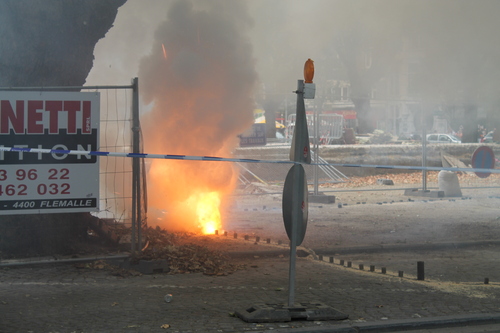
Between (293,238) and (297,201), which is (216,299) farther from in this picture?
(297,201)

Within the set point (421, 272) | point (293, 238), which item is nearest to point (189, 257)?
point (293, 238)

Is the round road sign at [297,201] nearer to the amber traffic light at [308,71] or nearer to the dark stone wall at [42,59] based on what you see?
the amber traffic light at [308,71]

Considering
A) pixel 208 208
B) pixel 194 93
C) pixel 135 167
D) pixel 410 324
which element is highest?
pixel 194 93

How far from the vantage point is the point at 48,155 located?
6.38 meters

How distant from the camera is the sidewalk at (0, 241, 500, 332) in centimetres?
455

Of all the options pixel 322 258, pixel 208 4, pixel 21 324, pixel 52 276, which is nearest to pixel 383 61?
pixel 208 4

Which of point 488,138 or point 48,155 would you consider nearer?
point 48,155

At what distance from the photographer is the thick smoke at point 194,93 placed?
10.3 meters

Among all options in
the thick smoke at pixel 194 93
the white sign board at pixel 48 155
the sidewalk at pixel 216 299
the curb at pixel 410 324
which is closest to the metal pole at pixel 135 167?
the white sign board at pixel 48 155

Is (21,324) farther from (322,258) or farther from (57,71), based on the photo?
(322,258)

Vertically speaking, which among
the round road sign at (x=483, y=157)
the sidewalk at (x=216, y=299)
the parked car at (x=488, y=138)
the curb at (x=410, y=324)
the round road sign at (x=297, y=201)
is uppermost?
the parked car at (x=488, y=138)

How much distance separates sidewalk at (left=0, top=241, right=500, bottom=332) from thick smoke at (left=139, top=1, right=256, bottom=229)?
401 cm

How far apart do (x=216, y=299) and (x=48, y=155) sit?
2.74 metres

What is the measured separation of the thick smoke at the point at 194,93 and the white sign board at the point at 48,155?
144 inches
